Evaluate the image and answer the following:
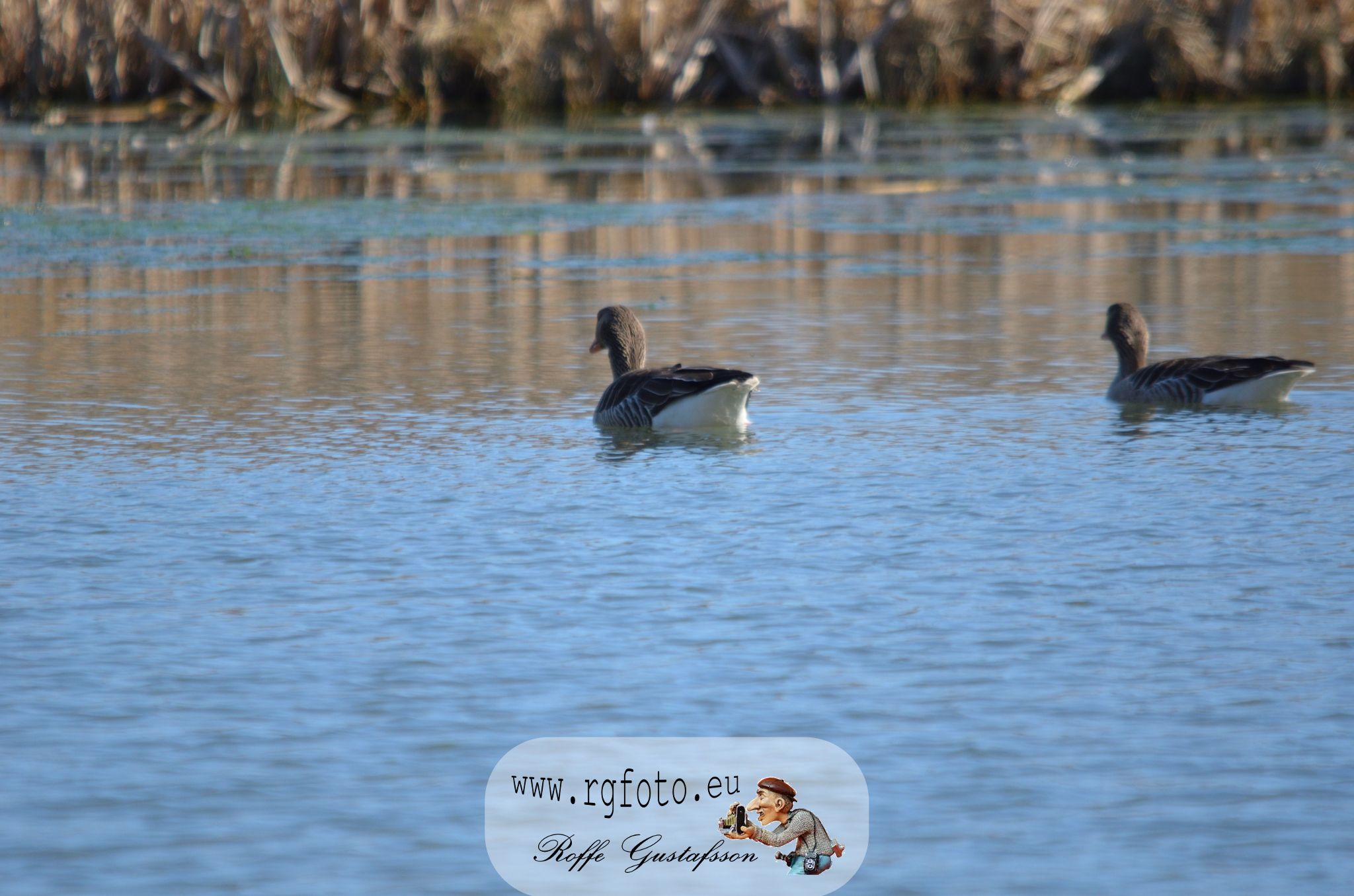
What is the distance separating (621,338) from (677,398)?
4.26 ft

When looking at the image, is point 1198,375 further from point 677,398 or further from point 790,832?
point 790,832

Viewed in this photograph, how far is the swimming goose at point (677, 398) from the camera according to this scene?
9984 mm

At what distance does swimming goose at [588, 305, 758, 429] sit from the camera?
9984 mm

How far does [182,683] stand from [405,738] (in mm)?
933

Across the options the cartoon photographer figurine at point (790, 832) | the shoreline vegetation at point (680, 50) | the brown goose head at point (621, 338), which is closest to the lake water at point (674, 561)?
the cartoon photographer figurine at point (790, 832)

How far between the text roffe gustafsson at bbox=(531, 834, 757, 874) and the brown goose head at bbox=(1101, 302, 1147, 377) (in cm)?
703

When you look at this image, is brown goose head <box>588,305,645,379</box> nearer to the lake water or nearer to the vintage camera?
the lake water

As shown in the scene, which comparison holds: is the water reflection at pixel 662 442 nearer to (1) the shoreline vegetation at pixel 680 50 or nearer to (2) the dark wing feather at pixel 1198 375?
(2) the dark wing feather at pixel 1198 375

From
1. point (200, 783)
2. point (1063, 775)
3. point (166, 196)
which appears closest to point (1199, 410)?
point (1063, 775)

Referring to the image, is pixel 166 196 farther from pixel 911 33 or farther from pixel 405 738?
pixel 405 738

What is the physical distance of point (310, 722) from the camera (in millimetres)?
5637

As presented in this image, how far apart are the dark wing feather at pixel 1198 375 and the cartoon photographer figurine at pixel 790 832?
6020mm

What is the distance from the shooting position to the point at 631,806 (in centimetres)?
507

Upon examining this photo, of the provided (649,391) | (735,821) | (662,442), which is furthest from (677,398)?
(735,821)
